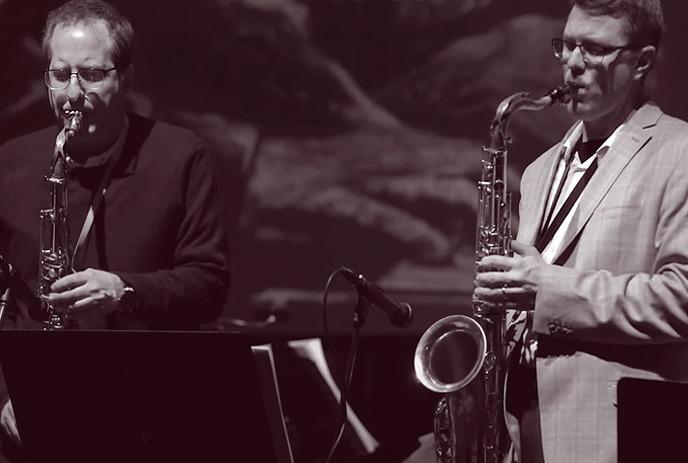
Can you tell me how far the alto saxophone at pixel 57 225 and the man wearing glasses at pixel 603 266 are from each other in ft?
3.91

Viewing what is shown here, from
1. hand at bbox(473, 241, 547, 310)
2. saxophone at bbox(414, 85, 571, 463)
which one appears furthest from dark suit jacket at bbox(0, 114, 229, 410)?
hand at bbox(473, 241, 547, 310)

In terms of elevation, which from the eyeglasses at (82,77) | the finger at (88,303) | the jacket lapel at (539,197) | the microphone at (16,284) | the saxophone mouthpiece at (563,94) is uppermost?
the eyeglasses at (82,77)

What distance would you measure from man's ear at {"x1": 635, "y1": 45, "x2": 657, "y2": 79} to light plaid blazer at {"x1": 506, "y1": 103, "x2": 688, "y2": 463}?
19 centimetres

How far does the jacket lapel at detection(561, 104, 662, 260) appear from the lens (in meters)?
2.97

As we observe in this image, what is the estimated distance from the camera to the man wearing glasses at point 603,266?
2.82 m

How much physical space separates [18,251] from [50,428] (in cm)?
84

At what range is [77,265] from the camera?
10.9ft

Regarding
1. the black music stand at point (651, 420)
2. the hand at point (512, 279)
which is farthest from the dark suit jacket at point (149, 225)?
the black music stand at point (651, 420)

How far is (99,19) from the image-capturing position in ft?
10.9

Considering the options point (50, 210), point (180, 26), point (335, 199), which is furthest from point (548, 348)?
point (180, 26)

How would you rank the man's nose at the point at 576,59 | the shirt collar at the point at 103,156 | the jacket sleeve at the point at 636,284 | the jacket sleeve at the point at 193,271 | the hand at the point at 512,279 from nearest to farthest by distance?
the jacket sleeve at the point at 636,284, the hand at the point at 512,279, the man's nose at the point at 576,59, the jacket sleeve at the point at 193,271, the shirt collar at the point at 103,156

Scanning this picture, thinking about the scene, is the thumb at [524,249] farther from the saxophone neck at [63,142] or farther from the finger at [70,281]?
the saxophone neck at [63,142]

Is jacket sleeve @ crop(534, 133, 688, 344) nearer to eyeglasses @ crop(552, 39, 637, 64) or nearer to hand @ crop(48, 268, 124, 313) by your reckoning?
eyeglasses @ crop(552, 39, 637, 64)

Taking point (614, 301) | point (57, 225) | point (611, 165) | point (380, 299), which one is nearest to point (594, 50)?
point (611, 165)
